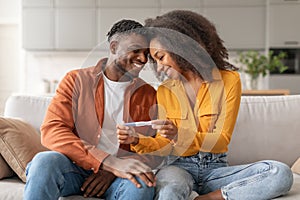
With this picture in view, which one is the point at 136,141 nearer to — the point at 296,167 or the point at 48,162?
the point at 48,162

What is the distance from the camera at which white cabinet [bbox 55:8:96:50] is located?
21.6ft

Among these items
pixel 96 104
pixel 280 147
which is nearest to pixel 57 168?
pixel 96 104

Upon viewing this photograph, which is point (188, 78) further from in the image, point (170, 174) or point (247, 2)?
point (247, 2)

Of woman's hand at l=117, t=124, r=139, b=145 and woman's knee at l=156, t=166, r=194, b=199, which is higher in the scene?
woman's hand at l=117, t=124, r=139, b=145

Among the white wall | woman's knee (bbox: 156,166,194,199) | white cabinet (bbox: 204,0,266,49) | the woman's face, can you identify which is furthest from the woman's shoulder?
the white wall

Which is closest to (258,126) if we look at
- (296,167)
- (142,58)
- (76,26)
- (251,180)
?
(296,167)

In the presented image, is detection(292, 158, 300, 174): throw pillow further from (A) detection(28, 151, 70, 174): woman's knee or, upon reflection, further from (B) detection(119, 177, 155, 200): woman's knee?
(A) detection(28, 151, 70, 174): woman's knee

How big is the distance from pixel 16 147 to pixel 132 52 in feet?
2.34

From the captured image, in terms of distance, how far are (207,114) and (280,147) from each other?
0.70m

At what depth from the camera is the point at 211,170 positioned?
2.07m

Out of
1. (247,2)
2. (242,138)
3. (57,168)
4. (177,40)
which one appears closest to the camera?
(57,168)

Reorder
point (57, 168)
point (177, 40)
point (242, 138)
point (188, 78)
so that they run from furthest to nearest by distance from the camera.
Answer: point (242, 138) → point (188, 78) → point (177, 40) → point (57, 168)

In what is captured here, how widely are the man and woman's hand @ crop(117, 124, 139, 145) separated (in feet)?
0.24

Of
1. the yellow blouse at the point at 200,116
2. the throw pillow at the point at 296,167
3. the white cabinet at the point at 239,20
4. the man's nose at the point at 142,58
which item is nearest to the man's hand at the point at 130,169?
the yellow blouse at the point at 200,116
